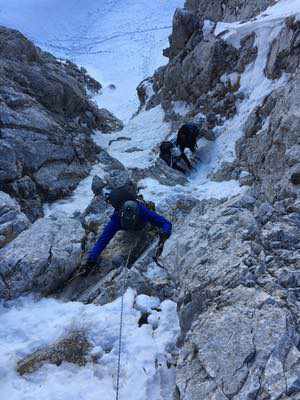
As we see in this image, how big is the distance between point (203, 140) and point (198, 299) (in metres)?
10.7

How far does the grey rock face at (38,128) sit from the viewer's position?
14445 millimetres

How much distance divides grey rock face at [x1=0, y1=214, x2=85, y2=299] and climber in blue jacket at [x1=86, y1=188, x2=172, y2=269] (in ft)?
1.56

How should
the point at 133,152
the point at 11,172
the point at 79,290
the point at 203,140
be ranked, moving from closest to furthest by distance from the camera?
1. the point at 79,290
2. the point at 11,172
3. the point at 203,140
4. the point at 133,152

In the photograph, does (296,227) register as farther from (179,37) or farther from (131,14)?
(131,14)

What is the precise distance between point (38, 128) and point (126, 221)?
853cm

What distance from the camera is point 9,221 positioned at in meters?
10.8

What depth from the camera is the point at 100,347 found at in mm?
7383

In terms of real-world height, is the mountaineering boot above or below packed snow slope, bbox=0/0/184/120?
below

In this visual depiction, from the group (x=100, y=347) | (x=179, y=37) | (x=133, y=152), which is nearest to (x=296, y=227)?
(x=100, y=347)

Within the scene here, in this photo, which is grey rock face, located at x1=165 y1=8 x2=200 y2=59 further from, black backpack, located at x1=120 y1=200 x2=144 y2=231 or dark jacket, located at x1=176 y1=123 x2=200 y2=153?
black backpack, located at x1=120 y1=200 x2=144 y2=231

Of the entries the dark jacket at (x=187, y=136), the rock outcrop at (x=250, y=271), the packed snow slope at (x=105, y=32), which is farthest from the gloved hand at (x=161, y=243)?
the packed snow slope at (x=105, y=32)

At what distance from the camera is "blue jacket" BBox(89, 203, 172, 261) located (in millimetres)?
10109

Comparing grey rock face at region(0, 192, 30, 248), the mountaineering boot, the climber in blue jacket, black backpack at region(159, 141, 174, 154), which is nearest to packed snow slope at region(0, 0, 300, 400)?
the mountaineering boot

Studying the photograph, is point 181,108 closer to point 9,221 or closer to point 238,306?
point 9,221
